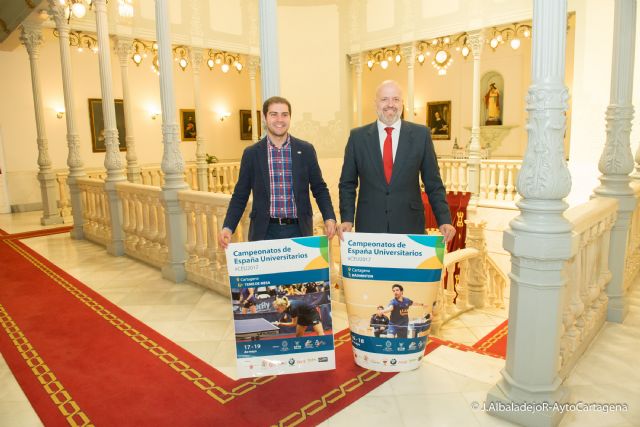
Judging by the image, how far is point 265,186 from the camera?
3.36 m

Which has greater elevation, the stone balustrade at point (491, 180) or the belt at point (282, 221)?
the belt at point (282, 221)

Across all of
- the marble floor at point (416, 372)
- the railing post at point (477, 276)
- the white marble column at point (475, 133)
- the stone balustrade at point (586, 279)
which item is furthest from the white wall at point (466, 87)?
the stone balustrade at point (586, 279)

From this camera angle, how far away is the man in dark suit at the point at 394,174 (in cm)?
321

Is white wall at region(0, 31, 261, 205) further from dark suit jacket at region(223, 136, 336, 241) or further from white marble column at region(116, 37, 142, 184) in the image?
dark suit jacket at region(223, 136, 336, 241)

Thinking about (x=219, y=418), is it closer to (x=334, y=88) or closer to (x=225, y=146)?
(x=334, y=88)

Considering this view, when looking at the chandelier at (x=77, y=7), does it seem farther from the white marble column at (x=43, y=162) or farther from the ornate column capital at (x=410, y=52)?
the ornate column capital at (x=410, y=52)

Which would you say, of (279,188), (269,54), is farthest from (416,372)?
(269,54)

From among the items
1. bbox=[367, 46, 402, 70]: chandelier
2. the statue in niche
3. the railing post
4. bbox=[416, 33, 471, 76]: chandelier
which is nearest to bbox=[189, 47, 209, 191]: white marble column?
bbox=[367, 46, 402, 70]: chandelier

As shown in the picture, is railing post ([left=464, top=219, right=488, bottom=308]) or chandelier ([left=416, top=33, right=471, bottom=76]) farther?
chandelier ([left=416, top=33, right=471, bottom=76])

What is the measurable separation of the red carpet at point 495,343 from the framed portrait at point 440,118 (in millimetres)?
12319

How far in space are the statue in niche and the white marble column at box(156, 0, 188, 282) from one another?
43.3ft

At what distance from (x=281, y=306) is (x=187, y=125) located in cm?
1404

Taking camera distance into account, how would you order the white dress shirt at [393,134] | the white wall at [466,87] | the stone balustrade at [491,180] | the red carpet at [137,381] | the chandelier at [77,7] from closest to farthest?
the red carpet at [137,381] → the white dress shirt at [393,134] → the chandelier at [77,7] → the stone balustrade at [491,180] → the white wall at [466,87]

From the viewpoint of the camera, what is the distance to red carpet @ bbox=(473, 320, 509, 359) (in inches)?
196
